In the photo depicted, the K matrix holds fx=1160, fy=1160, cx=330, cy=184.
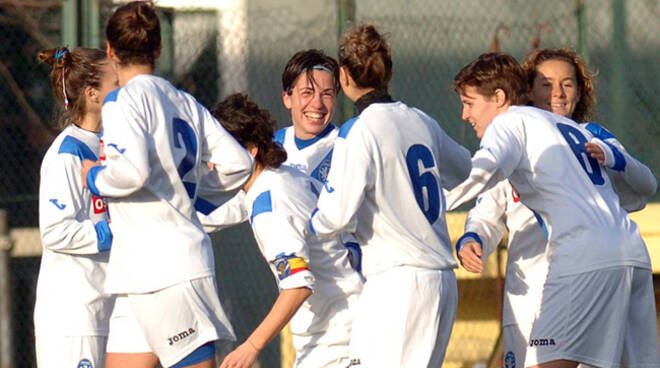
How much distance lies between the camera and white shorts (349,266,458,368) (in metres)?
3.94

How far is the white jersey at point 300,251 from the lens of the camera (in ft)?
14.1

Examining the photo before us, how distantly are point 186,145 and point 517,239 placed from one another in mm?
1772

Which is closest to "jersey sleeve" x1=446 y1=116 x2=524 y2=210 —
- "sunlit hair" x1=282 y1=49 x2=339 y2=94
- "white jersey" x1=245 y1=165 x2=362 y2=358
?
"white jersey" x1=245 y1=165 x2=362 y2=358

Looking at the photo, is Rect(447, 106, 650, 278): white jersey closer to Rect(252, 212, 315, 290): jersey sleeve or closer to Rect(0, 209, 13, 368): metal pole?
Rect(252, 212, 315, 290): jersey sleeve

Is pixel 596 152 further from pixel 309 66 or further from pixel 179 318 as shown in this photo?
pixel 179 318

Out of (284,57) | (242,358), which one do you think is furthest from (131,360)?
(284,57)

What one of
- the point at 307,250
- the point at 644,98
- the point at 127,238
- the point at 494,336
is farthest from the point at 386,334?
the point at 644,98

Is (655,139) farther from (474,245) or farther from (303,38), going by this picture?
(474,245)

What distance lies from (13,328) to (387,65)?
14.3 feet

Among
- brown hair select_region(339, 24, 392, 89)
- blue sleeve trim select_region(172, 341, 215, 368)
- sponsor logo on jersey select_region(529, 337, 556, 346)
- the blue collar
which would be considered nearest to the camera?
blue sleeve trim select_region(172, 341, 215, 368)

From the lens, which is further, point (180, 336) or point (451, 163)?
point (451, 163)

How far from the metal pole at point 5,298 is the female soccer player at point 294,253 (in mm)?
3193

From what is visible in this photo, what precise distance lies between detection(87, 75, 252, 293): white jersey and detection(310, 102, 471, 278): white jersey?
45cm

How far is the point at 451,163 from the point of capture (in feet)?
13.8
